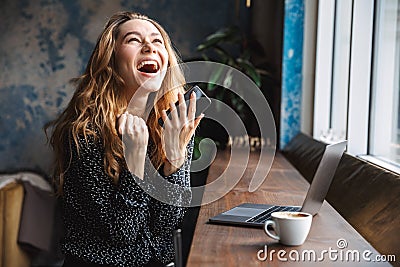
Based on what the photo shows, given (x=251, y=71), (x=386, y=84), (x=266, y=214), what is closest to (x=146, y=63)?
(x=266, y=214)

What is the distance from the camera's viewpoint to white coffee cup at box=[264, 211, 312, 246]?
133 centimetres

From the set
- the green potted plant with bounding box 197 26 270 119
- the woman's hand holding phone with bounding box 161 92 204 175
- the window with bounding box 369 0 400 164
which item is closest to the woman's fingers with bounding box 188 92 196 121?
the woman's hand holding phone with bounding box 161 92 204 175

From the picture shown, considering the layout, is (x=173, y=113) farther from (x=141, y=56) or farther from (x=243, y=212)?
(x=243, y=212)

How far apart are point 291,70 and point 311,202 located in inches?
79.1

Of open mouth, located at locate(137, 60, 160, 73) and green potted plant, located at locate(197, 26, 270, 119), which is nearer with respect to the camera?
open mouth, located at locate(137, 60, 160, 73)

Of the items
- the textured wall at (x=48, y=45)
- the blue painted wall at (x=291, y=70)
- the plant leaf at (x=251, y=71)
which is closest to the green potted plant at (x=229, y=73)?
the plant leaf at (x=251, y=71)

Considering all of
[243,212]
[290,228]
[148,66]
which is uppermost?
[148,66]

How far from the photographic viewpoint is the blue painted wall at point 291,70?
3.48 m

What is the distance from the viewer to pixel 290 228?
1.34m

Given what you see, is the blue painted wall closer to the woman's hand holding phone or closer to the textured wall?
the textured wall

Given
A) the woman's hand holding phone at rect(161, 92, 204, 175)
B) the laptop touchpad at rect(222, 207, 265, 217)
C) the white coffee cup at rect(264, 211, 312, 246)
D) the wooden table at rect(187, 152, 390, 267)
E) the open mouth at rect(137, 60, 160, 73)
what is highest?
the open mouth at rect(137, 60, 160, 73)

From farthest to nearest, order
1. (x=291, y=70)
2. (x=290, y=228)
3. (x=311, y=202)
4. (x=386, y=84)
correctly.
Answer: (x=291, y=70), (x=386, y=84), (x=311, y=202), (x=290, y=228)

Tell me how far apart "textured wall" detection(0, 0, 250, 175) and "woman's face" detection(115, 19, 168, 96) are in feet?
8.16

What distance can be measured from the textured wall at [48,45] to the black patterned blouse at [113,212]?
265 centimetres
